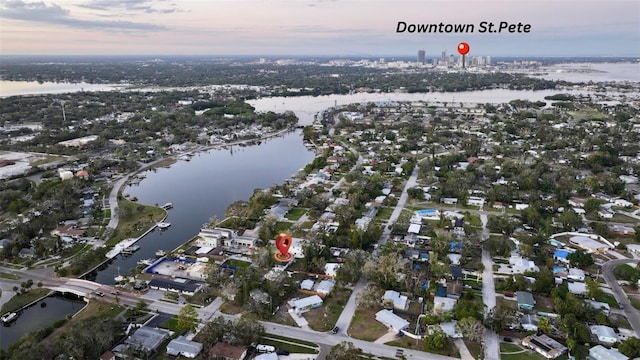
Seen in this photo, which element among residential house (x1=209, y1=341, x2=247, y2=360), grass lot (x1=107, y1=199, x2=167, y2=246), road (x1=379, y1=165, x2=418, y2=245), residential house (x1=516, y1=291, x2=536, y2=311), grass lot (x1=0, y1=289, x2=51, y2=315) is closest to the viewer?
residential house (x1=209, y1=341, x2=247, y2=360)

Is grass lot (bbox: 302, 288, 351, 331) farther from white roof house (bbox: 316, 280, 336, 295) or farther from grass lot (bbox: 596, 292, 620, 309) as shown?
grass lot (bbox: 596, 292, 620, 309)

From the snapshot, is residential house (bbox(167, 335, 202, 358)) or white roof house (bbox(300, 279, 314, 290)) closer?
residential house (bbox(167, 335, 202, 358))

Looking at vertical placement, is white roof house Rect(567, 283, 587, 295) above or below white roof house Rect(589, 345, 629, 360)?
above

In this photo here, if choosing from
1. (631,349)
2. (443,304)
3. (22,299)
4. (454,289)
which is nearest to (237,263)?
(22,299)

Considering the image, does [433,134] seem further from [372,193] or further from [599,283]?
[599,283]

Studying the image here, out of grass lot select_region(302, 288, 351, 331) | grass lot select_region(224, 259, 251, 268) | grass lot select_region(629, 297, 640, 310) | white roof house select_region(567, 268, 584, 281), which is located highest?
white roof house select_region(567, 268, 584, 281)

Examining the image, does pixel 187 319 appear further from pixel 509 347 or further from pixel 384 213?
pixel 384 213

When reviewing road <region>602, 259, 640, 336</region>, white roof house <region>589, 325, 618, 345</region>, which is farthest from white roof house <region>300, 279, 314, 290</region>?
road <region>602, 259, 640, 336</region>

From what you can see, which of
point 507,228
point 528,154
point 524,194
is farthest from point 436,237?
point 528,154
